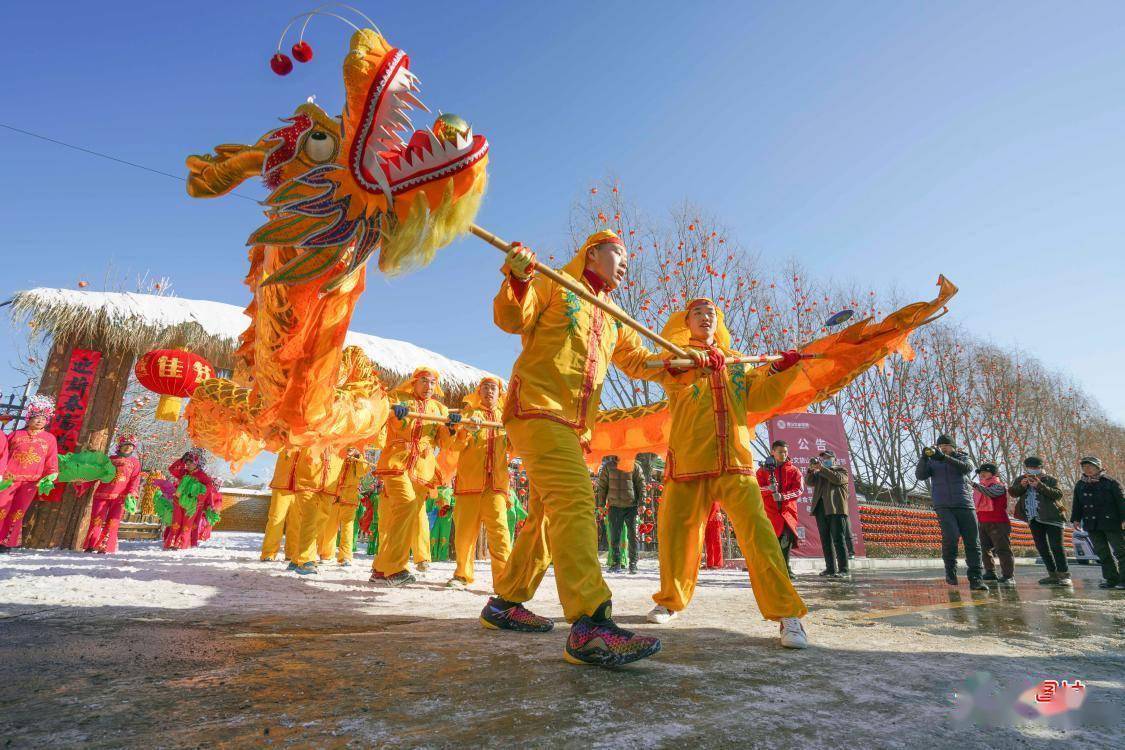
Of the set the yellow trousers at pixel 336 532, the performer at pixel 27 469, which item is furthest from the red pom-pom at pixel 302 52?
the performer at pixel 27 469

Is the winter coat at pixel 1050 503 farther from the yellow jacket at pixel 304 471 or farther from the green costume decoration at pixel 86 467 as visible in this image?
the green costume decoration at pixel 86 467

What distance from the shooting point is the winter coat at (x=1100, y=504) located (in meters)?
6.67

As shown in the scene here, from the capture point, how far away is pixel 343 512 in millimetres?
8688

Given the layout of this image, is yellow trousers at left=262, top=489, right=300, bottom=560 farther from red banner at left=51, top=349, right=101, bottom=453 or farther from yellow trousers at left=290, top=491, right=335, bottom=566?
red banner at left=51, top=349, right=101, bottom=453

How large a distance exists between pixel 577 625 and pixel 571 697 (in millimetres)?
473

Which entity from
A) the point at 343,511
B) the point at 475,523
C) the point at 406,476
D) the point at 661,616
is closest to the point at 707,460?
the point at 661,616

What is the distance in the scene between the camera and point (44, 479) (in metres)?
7.60

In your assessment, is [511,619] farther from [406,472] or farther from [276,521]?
[276,521]

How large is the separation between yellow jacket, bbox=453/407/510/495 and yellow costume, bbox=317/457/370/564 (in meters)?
3.37

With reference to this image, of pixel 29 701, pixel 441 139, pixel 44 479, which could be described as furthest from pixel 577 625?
pixel 44 479

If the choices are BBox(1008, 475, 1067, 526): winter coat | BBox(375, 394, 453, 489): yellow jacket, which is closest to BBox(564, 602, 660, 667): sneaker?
BBox(375, 394, 453, 489): yellow jacket

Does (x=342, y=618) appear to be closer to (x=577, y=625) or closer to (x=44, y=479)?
(x=577, y=625)

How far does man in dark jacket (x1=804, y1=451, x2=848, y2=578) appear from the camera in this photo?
7965 millimetres

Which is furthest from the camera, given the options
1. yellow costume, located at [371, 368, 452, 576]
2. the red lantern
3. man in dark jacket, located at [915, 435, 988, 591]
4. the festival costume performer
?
the red lantern
